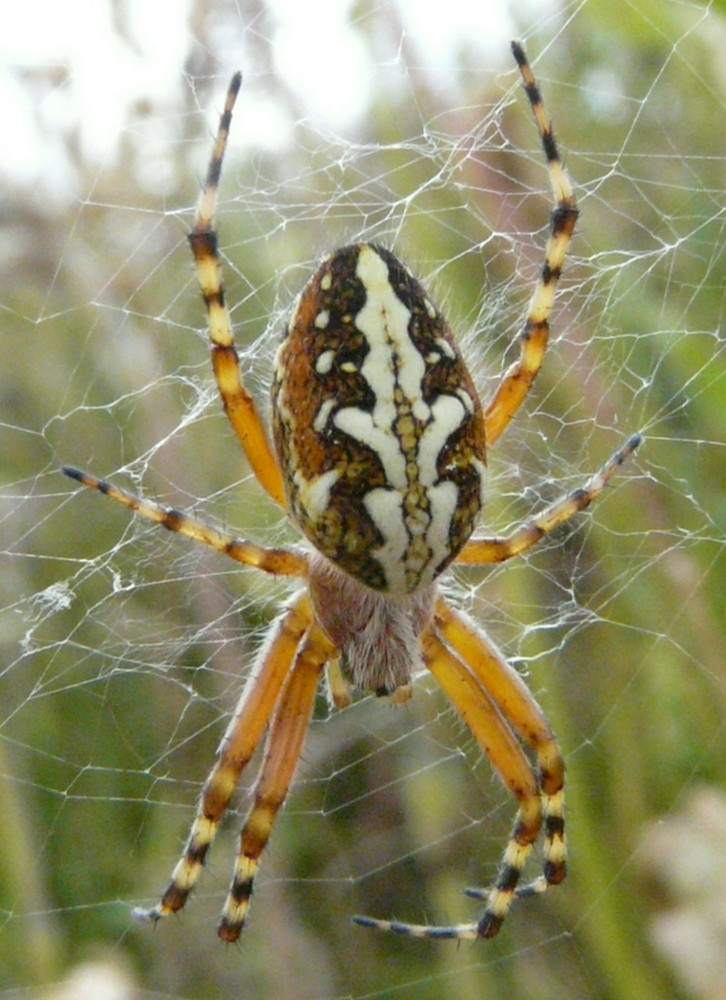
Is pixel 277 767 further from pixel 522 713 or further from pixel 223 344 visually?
pixel 223 344

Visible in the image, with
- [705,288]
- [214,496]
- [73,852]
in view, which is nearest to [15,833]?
[73,852]

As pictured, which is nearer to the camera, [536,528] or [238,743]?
[536,528]

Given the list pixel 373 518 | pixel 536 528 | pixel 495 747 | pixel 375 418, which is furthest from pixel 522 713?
pixel 375 418

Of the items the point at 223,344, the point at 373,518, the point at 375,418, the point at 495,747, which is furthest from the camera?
the point at 495,747

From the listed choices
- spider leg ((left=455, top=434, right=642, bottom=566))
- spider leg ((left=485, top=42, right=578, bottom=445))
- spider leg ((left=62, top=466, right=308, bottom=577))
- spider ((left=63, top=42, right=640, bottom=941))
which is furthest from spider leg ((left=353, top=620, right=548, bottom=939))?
spider leg ((left=485, top=42, right=578, bottom=445))

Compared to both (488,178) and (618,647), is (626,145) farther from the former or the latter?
(618,647)
